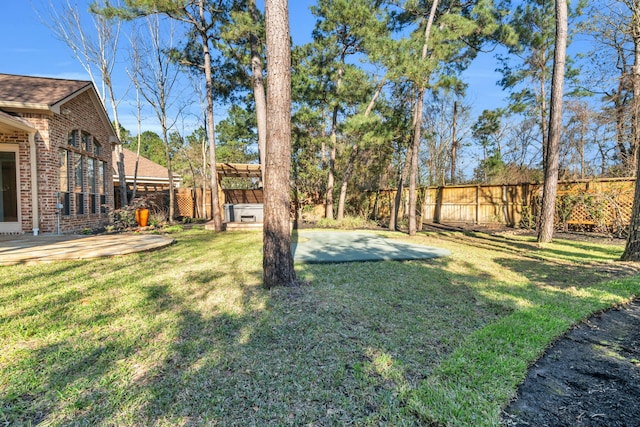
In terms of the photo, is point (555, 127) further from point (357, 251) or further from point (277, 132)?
point (277, 132)

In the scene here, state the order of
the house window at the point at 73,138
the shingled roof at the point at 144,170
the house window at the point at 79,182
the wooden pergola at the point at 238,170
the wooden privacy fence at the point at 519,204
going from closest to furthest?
the house window at the point at 73,138
the house window at the point at 79,182
the wooden privacy fence at the point at 519,204
the wooden pergola at the point at 238,170
the shingled roof at the point at 144,170

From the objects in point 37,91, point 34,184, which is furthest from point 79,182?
point 37,91

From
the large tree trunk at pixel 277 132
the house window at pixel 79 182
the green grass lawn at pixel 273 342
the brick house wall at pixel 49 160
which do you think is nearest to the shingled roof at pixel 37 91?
the brick house wall at pixel 49 160

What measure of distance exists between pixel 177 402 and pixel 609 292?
16.1 feet

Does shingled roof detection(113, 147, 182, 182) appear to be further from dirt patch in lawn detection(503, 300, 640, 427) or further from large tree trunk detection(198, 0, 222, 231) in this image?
dirt patch in lawn detection(503, 300, 640, 427)

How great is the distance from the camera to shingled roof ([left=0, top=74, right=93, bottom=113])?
6770 millimetres

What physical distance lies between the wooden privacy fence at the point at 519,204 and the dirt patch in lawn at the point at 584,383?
8431 millimetres

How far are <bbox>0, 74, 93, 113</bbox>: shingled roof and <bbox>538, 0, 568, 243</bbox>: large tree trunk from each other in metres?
12.0

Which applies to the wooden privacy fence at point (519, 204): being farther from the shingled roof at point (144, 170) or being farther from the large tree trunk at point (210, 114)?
the shingled roof at point (144, 170)

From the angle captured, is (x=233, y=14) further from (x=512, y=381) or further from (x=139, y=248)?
(x=512, y=381)

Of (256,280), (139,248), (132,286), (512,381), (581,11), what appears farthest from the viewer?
(581,11)

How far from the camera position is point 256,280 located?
156 inches

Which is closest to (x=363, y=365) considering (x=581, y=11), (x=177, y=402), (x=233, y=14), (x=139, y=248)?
(x=177, y=402)

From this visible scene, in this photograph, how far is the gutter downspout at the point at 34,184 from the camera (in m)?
6.90
